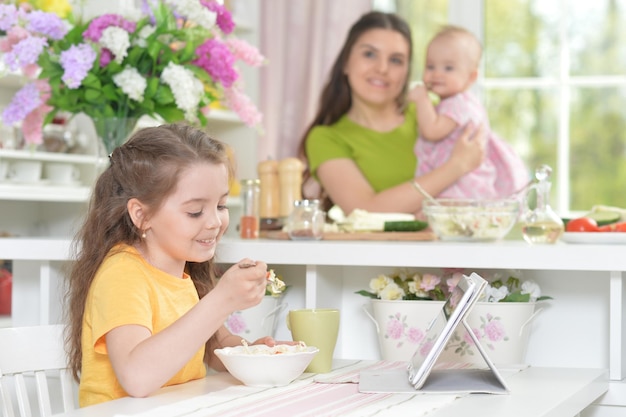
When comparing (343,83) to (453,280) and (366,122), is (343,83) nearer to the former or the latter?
(366,122)

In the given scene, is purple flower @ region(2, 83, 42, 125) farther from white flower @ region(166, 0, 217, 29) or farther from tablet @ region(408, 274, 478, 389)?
tablet @ region(408, 274, 478, 389)

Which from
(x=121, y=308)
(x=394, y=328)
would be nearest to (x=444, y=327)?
(x=121, y=308)

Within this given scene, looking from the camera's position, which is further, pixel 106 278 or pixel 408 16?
pixel 408 16

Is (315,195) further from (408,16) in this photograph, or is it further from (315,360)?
(315,360)

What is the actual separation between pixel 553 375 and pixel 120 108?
1.18m

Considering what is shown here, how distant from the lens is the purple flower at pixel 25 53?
2.23 meters

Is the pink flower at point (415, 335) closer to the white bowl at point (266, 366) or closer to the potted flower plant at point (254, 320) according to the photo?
the potted flower plant at point (254, 320)

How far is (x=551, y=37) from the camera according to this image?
3.95 metres

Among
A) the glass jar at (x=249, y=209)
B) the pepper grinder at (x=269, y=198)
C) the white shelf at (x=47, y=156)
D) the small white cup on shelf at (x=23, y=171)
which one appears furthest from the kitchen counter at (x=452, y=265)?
the small white cup on shelf at (x=23, y=171)

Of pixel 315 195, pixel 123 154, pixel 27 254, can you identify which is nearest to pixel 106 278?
pixel 123 154

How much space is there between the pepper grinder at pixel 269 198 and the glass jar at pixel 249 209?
0.21 ft

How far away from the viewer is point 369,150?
11.0 ft

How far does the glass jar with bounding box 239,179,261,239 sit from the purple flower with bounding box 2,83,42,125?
0.51m

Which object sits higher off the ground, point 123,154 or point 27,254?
point 123,154
